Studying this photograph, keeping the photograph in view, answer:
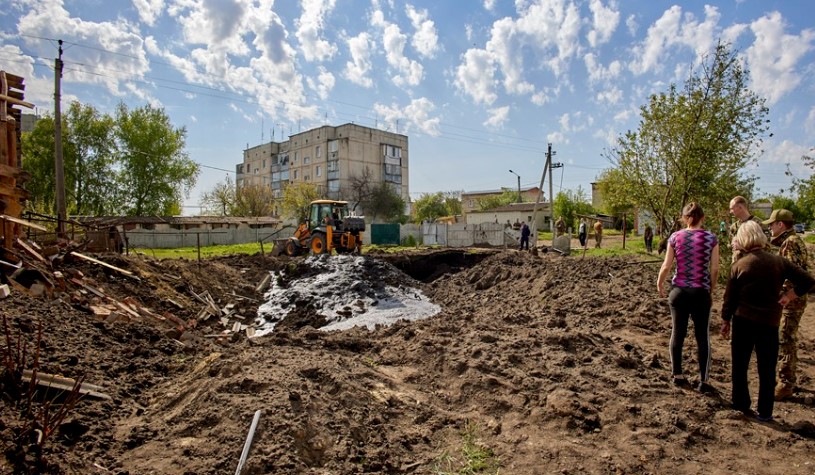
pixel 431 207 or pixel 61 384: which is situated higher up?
pixel 431 207

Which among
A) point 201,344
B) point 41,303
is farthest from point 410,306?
point 41,303

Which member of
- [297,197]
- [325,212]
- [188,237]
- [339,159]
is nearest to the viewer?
[325,212]

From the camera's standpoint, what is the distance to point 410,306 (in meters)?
11.2

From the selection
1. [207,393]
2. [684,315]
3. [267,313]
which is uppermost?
[684,315]

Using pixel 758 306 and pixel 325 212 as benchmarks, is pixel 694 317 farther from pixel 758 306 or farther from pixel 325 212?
pixel 325 212

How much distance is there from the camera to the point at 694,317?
13.9 feet

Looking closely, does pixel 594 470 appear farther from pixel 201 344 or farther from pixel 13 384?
pixel 201 344

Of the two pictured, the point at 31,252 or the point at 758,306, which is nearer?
the point at 758,306

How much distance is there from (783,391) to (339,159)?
6207 centimetres

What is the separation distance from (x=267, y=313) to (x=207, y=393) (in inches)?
306

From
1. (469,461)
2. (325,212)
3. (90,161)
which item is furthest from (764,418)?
(90,161)

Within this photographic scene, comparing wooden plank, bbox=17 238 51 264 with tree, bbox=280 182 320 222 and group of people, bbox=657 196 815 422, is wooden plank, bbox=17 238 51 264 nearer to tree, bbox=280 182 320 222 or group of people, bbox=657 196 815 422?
group of people, bbox=657 196 815 422

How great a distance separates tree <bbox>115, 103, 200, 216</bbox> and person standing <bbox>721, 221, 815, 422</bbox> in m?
Result: 42.6

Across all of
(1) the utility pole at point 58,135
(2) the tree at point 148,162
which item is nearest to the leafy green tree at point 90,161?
(2) the tree at point 148,162
